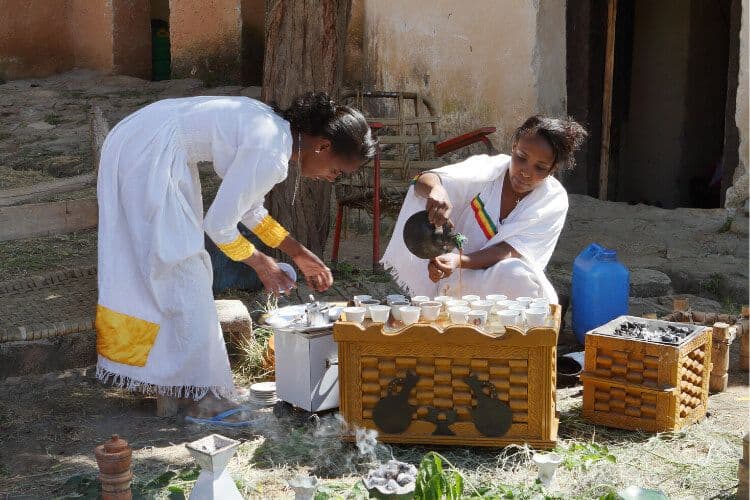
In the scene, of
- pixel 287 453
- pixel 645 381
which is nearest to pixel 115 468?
pixel 287 453

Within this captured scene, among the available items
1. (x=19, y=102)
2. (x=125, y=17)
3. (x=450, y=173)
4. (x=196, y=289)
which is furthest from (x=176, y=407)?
(x=125, y=17)

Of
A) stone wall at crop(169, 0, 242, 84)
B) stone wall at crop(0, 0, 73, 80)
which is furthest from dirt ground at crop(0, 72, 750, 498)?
stone wall at crop(0, 0, 73, 80)

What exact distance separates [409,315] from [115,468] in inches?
52.7

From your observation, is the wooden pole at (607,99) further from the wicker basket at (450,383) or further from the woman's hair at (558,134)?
the wicker basket at (450,383)

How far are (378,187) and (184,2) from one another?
6.04m

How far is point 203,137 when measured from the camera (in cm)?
379

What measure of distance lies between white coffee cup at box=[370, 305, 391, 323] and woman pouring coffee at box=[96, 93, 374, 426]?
35 centimetres

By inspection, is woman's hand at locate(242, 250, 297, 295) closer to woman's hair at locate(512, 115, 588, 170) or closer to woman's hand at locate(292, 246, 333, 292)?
Result: woman's hand at locate(292, 246, 333, 292)

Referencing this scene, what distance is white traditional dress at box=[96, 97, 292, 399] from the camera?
3770 mm

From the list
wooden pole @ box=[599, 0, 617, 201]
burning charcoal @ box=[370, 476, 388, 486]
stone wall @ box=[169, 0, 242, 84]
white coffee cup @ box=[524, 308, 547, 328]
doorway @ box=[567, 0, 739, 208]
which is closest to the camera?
burning charcoal @ box=[370, 476, 388, 486]

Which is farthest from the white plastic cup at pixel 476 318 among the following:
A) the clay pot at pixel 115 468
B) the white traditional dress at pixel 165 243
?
the clay pot at pixel 115 468

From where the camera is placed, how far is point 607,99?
27.1 ft

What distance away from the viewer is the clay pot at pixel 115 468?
252cm

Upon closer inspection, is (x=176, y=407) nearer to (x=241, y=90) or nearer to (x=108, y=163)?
(x=108, y=163)
